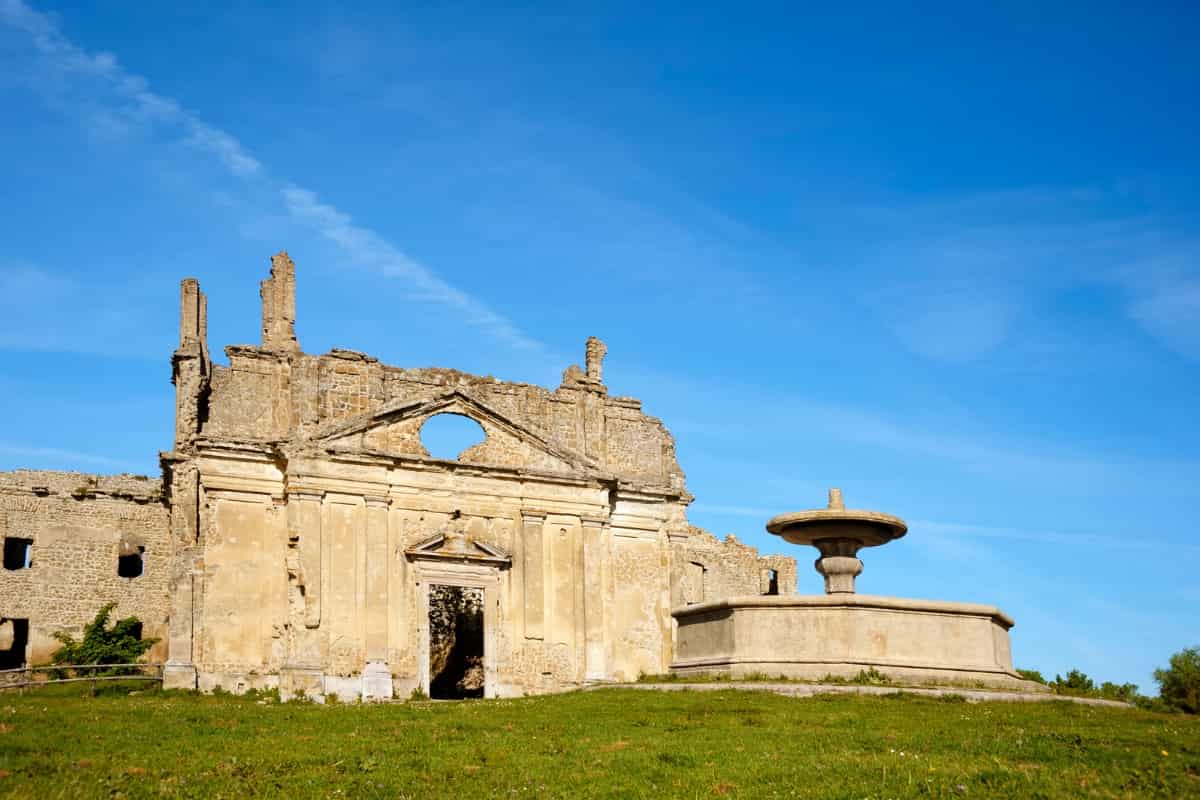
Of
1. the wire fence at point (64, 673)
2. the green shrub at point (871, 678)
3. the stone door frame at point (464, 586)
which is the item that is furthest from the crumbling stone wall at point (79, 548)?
the green shrub at point (871, 678)

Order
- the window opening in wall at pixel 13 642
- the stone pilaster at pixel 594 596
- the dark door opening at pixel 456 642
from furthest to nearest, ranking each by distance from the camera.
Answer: the dark door opening at pixel 456 642 < the window opening in wall at pixel 13 642 < the stone pilaster at pixel 594 596

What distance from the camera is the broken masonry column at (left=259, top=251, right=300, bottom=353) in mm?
30297

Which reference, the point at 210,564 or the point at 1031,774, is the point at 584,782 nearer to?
the point at 1031,774

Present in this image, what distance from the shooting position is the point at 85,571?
3434 centimetres

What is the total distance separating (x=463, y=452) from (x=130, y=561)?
10.6 metres

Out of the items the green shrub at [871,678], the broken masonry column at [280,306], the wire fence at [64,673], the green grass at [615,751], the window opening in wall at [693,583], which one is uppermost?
the broken masonry column at [280,306]

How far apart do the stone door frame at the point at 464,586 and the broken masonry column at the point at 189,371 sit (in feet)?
18.0

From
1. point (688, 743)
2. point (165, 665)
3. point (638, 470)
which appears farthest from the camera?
point (638, 470)

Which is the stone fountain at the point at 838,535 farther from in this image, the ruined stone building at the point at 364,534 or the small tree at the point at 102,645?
the small tree at the point at 102,645

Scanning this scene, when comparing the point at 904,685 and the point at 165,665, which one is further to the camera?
the point at 165,665

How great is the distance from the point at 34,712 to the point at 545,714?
7.89 m

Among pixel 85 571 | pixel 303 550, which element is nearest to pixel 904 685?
pixel 303 550

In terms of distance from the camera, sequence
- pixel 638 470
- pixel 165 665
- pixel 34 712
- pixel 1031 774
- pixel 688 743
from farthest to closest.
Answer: pixel 638 470, pixel 165 665, pixel 34 712, pixel 688 743, pixel 1031 774

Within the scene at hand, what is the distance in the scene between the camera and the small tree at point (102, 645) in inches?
1277
